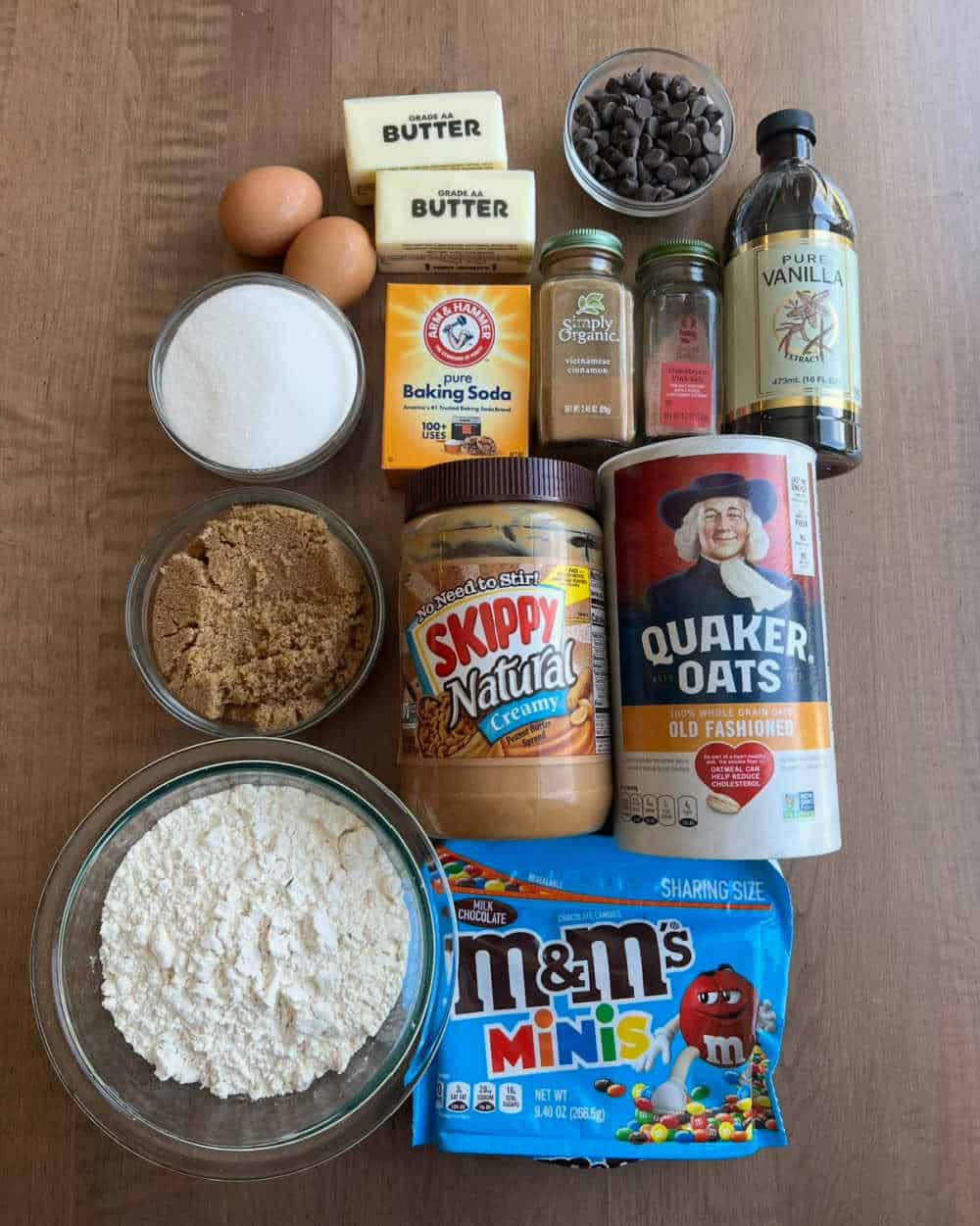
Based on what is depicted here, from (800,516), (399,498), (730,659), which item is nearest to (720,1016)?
(730,659)

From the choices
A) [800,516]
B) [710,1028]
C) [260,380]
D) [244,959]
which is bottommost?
[710,1028]

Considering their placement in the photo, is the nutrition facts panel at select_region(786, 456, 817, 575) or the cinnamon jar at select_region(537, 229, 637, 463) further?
the cinnamon jar at select_region(537, 229, 637, 463)

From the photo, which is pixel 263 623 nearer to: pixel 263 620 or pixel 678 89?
pixel 263 620

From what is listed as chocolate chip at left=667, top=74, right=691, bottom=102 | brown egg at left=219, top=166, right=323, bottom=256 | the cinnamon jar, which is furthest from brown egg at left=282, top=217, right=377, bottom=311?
chocolate chip at left=667, top=74, right=691, bottom=102

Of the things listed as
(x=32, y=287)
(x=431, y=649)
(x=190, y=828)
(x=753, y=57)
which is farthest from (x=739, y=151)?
(x=190, y=828)

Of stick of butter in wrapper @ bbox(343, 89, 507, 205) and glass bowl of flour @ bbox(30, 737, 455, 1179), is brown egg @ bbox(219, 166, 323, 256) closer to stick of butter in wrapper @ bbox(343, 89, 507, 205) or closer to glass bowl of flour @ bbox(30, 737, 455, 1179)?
stick of butter in wrapper @ bbox(343, 89, 507, 205)

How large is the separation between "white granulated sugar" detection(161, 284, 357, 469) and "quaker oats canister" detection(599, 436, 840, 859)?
1.04 feet

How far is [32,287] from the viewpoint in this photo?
0.89 m

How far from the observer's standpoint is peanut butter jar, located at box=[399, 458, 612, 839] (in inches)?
25.9

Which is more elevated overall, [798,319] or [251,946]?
[798,319]

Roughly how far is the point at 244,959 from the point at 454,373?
21.8 inches

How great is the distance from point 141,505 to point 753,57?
802 mm

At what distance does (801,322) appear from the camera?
76 cm

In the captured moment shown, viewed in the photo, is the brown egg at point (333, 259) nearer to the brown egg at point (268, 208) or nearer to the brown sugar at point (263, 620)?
the brown egg at point (268, 208)
